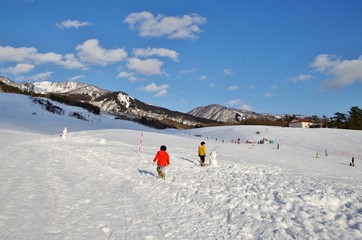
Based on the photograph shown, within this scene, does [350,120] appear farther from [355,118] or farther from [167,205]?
[167,205]

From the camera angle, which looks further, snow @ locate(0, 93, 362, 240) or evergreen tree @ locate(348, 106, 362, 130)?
evergreen tree @ locate(348, 106, 362, 130)

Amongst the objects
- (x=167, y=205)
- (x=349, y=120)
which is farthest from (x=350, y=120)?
(x=167, y=205)

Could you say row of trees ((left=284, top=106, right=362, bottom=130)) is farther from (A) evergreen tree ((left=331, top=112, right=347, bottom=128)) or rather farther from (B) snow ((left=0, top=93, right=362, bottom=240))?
(B) snow ((left=0, top=93, right=362, bottom=240))

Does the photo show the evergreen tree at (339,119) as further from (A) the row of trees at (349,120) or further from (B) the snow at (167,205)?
(B) the snow at (167,205)

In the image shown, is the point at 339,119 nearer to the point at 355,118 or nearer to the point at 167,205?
the point at 355,118

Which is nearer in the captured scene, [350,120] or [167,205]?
[167,205]

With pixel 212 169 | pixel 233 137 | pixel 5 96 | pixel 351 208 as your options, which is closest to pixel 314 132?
→ pixel 233 137

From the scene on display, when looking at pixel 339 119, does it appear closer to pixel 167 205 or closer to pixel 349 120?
pixel 349 120

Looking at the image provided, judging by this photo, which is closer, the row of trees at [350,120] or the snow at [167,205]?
the snow at [167,205]

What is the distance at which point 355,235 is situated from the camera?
830cm

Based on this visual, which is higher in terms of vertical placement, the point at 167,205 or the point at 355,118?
the point at 355,118

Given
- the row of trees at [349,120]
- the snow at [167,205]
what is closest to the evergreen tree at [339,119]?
the row of trees at [349,120]

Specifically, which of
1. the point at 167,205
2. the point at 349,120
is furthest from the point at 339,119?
the point at 167,205

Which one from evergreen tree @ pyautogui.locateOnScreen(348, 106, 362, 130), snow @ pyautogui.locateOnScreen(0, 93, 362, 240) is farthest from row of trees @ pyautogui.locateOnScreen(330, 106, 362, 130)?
snow @ pyautogui.locateOnScreen(0, 93, 362, 240)
